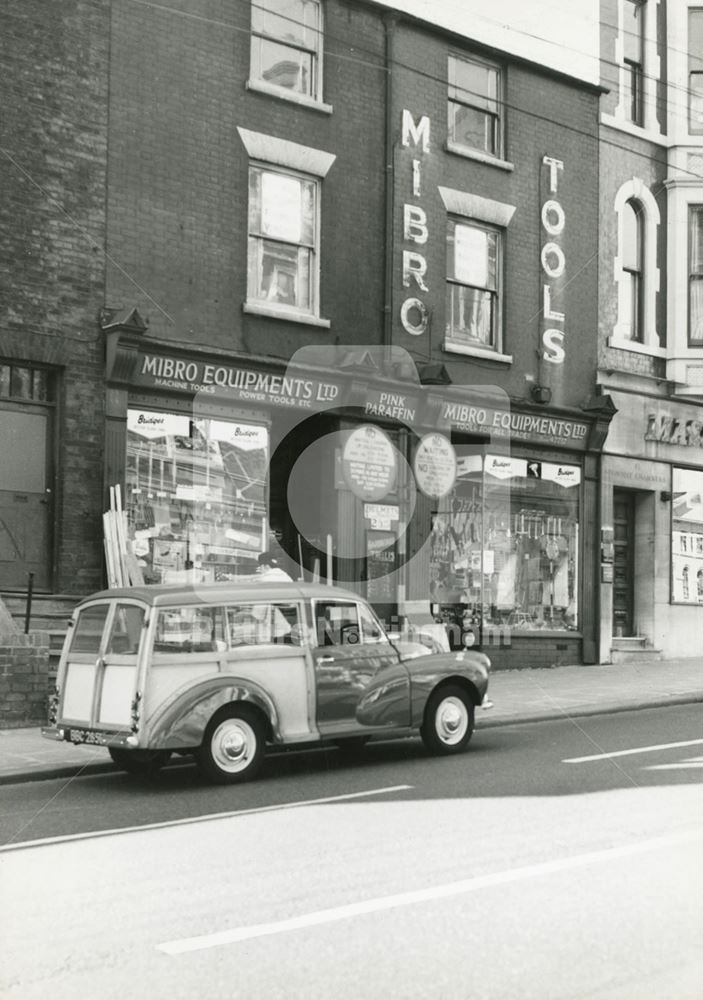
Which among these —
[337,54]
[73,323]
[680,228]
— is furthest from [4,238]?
[680,228]

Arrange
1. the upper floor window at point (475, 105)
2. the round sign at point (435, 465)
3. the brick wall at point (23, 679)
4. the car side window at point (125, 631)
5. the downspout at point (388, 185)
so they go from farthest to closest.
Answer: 1. the upper floor window at point (475, 105)
2. the round sign at point (435, 465)
3. the downspout at point (388, 185)
4. the brick wall at point (23, 679)
5. the car side window at point (125, 631)

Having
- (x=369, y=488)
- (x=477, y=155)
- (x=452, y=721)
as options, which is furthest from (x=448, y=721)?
(x=477, y=155)

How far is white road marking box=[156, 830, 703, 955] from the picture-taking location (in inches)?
214

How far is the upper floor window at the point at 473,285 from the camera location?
755 inches

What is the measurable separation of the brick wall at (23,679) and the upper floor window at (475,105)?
10684mm

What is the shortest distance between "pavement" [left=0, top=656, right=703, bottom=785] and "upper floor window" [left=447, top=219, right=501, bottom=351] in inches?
210

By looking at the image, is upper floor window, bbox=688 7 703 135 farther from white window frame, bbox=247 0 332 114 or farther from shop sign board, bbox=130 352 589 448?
white window frame, bbox=247 0 332 114

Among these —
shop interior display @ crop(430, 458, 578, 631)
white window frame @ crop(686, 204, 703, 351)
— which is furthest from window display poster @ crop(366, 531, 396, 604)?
white window frame @ crop(686, 204, 703, 351)

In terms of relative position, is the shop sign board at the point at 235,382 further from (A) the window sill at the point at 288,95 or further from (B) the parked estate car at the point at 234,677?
(B) the parked estate car at the point at 234,677

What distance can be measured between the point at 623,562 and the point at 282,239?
8.74m

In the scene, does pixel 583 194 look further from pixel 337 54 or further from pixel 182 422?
pixel 182 422

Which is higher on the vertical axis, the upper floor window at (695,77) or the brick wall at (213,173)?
the upper floor window at (695,77)

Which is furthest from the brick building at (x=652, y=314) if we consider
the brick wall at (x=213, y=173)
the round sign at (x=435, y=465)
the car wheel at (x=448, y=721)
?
the car wheel at (x=448, y=721)

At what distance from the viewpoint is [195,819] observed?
27.8ft
